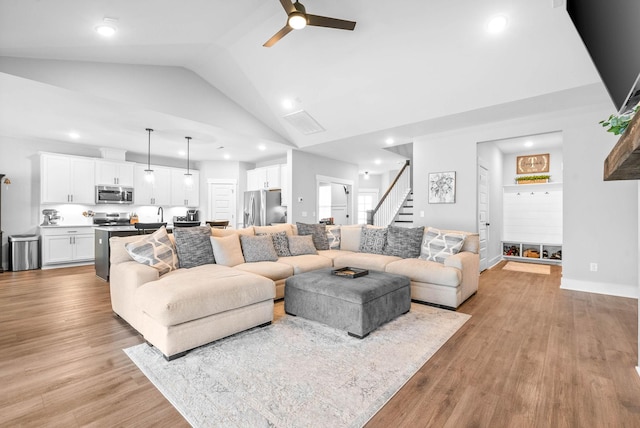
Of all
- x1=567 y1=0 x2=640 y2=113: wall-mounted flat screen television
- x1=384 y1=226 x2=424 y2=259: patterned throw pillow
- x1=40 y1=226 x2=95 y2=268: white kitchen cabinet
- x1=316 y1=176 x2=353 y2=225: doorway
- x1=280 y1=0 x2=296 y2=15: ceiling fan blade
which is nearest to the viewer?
x1=567 y1=0 x2=640 y2=113: wall-mounted flat screen television

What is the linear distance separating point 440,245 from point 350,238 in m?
1.55

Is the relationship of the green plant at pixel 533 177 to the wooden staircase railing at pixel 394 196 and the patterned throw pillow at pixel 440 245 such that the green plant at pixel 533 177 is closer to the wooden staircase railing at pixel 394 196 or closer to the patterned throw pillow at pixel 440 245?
the wooden staircase railing at pixel 394 196

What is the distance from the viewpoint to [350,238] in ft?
16.6

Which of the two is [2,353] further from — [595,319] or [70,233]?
[595,319]

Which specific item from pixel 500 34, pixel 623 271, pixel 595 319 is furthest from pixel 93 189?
pixel 623 271

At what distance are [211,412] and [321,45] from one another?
3.98 meters

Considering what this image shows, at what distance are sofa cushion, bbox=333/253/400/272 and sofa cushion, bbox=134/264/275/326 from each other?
5.31ft

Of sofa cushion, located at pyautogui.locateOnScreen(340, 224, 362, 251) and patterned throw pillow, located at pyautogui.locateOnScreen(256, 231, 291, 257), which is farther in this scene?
sofa cushion, located at pyautogui.locateOnScreen(340, 224, 362, 251)

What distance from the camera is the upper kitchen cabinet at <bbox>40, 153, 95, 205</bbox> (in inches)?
233

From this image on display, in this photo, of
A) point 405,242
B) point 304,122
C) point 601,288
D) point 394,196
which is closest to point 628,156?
point 405,242

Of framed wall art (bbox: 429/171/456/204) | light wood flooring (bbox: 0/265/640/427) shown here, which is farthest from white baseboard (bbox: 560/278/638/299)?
framed wall art (bbox: 429/171/456/204)

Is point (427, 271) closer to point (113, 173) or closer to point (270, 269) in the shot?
point (270, 269)

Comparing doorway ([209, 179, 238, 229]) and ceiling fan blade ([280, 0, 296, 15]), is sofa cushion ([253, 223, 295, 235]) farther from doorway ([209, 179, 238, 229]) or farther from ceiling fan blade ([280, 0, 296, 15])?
doorway ([209, 179, 238, 229])

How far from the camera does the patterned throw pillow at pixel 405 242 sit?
423cm
